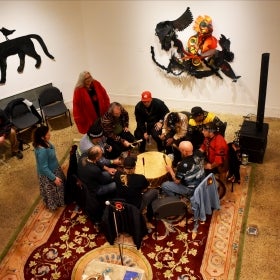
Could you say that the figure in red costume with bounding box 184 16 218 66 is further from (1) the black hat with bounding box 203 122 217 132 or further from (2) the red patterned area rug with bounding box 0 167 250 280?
(2) the red patterned area rug with bounding box 0 167 250 280

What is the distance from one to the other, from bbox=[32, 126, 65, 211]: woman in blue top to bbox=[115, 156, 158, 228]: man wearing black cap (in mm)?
1075

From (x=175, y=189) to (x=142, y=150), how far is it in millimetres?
1719

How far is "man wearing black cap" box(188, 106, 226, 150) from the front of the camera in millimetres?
5773

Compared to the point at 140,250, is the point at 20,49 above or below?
above

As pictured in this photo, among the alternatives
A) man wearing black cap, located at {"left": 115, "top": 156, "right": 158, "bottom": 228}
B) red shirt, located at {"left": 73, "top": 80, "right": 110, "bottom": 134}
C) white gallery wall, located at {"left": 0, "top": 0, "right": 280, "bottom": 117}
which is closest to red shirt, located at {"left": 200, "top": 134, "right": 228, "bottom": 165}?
man wearing black cap, located at {"left": 115, "top": 156, "right": 158, "bottom": 228}

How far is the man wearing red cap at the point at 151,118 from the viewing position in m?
6.43

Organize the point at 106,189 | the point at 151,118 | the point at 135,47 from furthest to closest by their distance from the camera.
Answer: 1. the point at 135,47
2. the point at 151,118
3. the point at 106,189

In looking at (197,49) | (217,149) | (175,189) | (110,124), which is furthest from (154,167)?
(197,49)

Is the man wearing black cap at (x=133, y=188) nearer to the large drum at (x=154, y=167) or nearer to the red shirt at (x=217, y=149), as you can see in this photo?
the large drum at (x=154, y=167)

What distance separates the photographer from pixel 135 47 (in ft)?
25.8

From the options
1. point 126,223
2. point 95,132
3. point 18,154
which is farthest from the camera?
point 18,154

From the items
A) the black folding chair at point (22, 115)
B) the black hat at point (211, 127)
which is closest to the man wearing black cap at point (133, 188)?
the black hat at point (211, 127)

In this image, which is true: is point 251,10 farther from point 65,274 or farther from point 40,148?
point 65,274

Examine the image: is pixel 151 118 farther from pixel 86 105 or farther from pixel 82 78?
pixel 82 78
